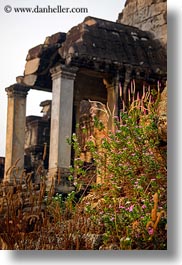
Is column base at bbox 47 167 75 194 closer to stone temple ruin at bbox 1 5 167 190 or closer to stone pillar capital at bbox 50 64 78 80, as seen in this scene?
stone temple ruin at bbox 1 5 167 190

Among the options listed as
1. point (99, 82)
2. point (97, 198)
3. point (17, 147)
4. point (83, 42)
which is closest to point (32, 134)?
point (99, 82)

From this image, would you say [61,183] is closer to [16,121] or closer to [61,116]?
[61,116]

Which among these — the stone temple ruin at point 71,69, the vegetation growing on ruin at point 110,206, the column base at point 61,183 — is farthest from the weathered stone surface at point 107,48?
the vegetation growing on ruin at point 110,206

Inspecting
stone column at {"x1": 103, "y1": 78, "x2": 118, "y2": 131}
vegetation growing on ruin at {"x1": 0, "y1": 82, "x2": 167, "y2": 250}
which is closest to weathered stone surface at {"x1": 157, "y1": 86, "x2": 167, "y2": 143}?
vegetation growing on ruin at {"x1": 0, "y1": 82, "x2": 167, "y2": 250}

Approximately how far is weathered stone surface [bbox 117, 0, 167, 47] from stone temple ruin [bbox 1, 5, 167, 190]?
139mm

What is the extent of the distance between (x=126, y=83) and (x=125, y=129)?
10.2ft

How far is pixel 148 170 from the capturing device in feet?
21.7

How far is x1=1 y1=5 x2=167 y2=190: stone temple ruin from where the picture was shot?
9.27m

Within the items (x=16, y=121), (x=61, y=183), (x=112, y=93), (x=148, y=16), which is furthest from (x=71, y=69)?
(x=61, y=183)

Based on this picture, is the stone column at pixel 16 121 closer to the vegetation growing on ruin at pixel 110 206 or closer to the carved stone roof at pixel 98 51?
the carved stone roof at pixel 98 51

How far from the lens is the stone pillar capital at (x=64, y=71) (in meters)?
9.50

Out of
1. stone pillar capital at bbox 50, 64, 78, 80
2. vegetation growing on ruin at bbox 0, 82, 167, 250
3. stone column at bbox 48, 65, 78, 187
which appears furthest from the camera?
stone pillar capital at bbox 50, 64, 78, 80

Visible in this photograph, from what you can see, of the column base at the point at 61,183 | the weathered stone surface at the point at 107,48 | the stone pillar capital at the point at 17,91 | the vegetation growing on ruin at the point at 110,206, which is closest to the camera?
the vegetation growing on ruin at the point at 110,206

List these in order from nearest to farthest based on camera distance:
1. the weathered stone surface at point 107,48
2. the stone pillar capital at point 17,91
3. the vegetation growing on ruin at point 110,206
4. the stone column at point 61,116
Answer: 1. the vegetation growing on ruin at point 110,206
2. the weathered stone surface at point 107,48
3. the stone column at point 61,116
4. the stone pillar capital at point 17,91
